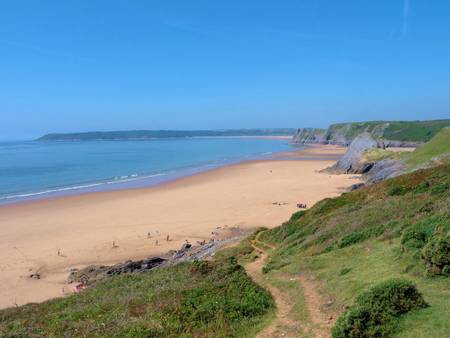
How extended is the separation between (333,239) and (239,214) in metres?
21.6

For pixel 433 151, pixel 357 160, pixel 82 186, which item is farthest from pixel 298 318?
pixel 357 160

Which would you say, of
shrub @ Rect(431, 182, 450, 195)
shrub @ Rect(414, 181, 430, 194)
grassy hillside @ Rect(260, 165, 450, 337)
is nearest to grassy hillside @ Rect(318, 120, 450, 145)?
shrub @ Rect(414, 181, 430, 194)

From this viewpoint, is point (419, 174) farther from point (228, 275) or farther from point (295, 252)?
point (228, 275)

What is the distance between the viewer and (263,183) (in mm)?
57781

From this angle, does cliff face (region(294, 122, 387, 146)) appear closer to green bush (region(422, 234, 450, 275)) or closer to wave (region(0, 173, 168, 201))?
wave (region(0, 173, 168, 201))

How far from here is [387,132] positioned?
15650 centimetres

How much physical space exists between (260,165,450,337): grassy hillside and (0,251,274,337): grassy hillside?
222 cm

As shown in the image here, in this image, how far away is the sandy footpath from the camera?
2653cm

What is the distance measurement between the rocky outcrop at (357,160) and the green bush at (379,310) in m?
56.1

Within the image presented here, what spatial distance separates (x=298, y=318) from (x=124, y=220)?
3011 centimetres

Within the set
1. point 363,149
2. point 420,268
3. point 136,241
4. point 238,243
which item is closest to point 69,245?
point 136,241

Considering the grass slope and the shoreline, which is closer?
the shoreline

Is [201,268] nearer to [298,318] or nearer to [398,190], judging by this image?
[298,318]

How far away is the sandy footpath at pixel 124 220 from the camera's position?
26531 mm
